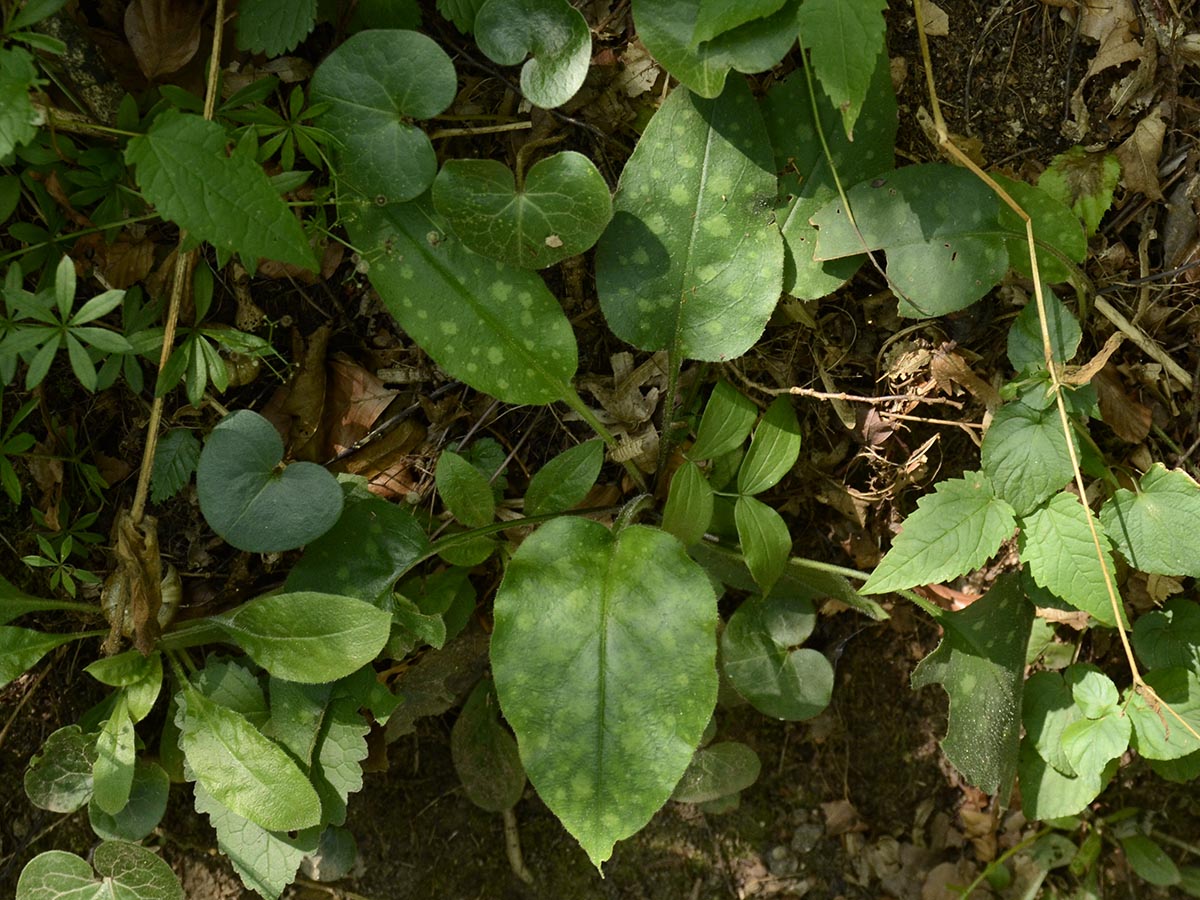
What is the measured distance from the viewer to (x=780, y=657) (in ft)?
5.50

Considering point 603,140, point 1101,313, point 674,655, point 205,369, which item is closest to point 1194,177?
point 1101,313

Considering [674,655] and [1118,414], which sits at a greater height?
[1118,414]

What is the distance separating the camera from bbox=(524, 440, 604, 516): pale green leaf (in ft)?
4.85

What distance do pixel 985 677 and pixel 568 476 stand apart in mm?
760

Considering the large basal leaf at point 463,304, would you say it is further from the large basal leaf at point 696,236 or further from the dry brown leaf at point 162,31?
the dry brown leaf at point 162,31

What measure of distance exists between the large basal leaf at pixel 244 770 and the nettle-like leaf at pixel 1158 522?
1274mm

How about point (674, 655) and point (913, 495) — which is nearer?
point (674, 655)

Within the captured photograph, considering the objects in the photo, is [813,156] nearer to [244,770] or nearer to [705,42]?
[705,42]

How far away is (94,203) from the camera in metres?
1.38

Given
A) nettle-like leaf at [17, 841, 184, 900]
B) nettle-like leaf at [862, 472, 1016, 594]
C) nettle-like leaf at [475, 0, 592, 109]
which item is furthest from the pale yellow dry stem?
nettle-like leaf at [17, 841, 184, 900]

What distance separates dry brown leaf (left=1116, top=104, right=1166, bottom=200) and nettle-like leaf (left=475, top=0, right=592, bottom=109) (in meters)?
0.86

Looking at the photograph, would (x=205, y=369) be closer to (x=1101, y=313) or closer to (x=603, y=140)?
(x=603, y=140)

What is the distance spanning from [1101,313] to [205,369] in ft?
4.64

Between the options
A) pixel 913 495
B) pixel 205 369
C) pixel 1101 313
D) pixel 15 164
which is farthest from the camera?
pixel 913 495
